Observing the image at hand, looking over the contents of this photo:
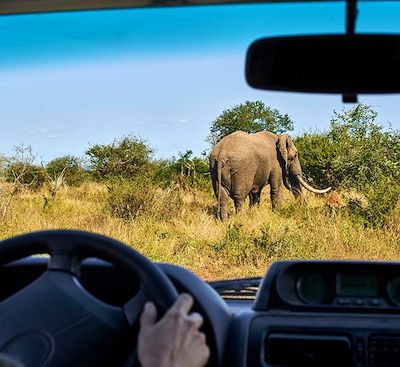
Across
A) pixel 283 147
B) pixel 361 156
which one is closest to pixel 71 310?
pixel 361 156

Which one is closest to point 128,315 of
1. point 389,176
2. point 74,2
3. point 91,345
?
point 91,345

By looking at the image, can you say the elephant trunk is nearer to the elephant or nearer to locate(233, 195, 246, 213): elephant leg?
the elephant

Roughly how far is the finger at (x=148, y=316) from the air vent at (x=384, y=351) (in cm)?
79

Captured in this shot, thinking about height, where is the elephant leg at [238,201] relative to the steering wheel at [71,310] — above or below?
below

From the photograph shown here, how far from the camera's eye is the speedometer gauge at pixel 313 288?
8.02ft

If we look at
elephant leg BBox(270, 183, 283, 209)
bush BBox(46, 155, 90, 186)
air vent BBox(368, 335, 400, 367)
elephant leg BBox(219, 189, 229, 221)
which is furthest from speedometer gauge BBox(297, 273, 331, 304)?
elephant leg BBox(270, 183, 283, 209)

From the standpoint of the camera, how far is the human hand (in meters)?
1.55

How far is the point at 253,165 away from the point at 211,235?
6.99m

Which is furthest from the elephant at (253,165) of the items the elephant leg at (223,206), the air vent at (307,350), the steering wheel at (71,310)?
the steering wheel at (71,310)

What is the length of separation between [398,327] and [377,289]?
0.21 metres

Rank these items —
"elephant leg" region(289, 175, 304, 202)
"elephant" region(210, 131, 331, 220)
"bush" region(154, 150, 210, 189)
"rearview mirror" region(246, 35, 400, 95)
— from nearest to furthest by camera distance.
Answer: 1. "rearview mirror" region(246, 35, 400, 95)
2. "bush" region(154, 150, 210, 189)
3. "elephant leg" region(289, 175, 304, 202)
4. "elephant" region(210, 131, 331, 220)

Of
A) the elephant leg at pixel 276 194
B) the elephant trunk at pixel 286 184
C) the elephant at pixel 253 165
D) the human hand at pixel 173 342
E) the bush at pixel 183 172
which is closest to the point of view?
the human hand at pixel 173 342

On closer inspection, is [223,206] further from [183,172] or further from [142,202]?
[142,202]

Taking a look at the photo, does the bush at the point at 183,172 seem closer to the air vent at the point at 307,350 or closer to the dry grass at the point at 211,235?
the dry grass at the point at 211,235
